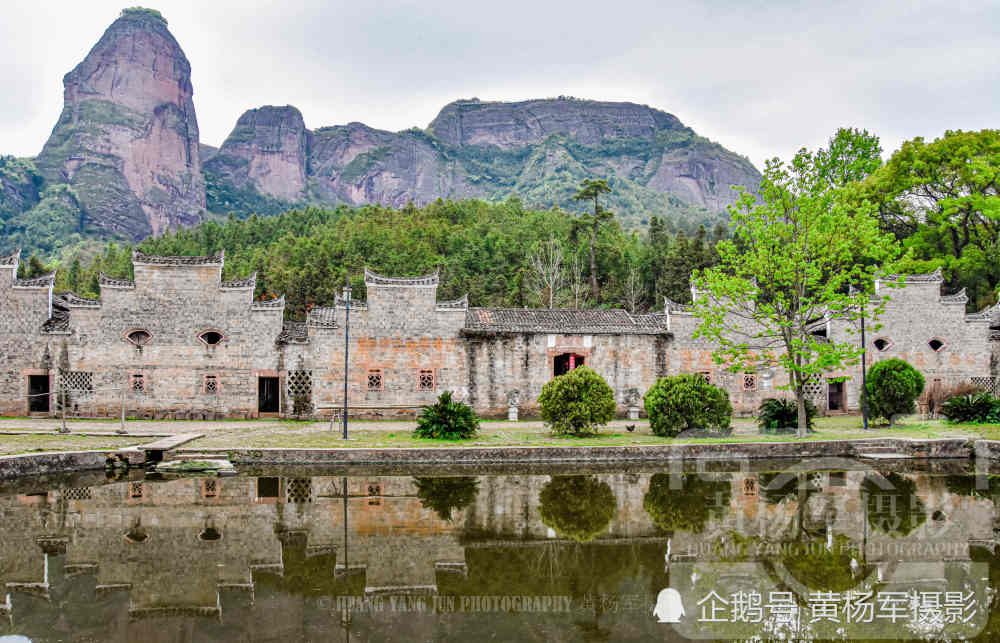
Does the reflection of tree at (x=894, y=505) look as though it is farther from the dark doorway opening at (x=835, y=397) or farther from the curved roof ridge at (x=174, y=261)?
the curved roof ridge at (x=174, y=261)

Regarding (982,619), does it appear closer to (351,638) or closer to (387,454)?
(351,638)

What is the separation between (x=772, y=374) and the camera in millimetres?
20922

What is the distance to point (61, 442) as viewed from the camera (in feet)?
46.2

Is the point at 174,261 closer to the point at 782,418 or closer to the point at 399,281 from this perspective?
the point at 399,281

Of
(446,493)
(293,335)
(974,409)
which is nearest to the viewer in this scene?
(446,493)

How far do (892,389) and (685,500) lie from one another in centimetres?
1023

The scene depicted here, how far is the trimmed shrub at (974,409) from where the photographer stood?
1767cm

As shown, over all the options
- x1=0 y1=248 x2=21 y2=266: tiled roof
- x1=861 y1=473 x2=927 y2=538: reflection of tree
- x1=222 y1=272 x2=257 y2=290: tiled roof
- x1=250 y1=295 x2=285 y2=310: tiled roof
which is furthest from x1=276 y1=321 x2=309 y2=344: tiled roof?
x1=861 y1=473 x2=927 y2=538: reflection of tree

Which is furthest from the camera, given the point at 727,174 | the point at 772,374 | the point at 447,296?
the point at 727,174

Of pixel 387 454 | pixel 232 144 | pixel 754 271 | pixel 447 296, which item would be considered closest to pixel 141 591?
pixel 387 454

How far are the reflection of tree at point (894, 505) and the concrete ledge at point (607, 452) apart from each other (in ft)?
7.11

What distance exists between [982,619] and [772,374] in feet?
50.5

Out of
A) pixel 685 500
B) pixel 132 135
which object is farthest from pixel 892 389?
pixel 132 135

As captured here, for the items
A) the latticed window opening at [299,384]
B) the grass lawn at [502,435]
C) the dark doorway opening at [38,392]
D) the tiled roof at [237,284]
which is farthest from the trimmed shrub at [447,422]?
the dark doorway opening at [38,392]
